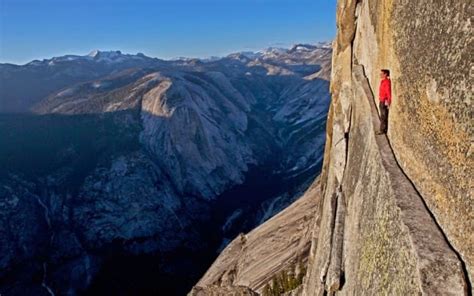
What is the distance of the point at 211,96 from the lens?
16000 centimetres

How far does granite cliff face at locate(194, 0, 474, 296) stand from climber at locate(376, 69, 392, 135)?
0.70 feet

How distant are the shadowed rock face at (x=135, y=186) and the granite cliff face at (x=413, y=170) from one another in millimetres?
67226

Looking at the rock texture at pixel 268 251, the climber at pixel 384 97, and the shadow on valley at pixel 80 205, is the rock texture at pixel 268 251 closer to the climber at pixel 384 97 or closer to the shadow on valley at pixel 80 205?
the climber at pixel 384 97

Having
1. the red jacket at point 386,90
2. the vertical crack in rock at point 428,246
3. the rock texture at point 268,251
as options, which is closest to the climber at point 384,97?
the red jacket at point 386,90

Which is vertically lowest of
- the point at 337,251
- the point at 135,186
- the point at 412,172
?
the point at 135,186

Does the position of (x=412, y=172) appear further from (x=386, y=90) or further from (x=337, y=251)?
(x=337, y=251)

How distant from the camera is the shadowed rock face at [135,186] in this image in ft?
279

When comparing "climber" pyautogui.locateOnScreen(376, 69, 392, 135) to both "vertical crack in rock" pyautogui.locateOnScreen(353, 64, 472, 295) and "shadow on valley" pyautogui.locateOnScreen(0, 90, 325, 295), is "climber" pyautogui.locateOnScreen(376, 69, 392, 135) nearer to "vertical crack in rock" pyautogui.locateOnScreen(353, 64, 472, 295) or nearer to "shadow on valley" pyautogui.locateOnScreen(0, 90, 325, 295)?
"vertical crack in rock" pyautogui.locateOnScreen(353, 64, 472, 295)

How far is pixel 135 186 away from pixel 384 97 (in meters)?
92.2

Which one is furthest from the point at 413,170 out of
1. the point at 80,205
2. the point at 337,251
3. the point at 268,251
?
the point at 80,205

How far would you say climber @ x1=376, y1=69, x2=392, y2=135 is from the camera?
14297 mm

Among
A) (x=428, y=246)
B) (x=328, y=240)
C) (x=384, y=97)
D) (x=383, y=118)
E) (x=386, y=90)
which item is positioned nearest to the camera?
(x=428, y=246)

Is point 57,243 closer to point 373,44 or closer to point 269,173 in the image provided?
point 269,173

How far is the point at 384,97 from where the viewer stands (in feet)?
47.4
